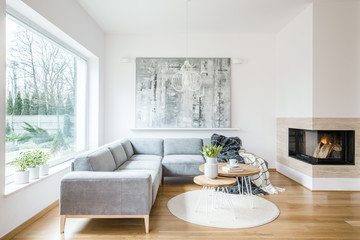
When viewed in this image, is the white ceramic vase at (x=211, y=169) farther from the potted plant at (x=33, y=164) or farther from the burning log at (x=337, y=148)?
the burning log at (x=337, y=148)

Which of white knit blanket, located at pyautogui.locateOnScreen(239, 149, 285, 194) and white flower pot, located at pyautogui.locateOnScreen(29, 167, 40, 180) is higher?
white flower pot, located at pyautogui.locateOnScreen(29, 167, 40, 180)

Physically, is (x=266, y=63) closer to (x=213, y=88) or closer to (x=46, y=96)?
(x=213, y=88)

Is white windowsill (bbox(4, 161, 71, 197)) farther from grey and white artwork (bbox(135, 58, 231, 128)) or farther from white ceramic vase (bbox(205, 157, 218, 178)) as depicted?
white ceramic vase (bbox(205, 157, 218, 178))

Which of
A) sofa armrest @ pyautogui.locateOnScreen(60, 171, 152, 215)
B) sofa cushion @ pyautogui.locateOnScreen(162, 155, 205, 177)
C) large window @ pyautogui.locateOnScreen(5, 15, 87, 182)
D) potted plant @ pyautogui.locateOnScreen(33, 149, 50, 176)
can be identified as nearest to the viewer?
sofa armrest @ pyautogui.locateOnScreen(60, 171, 152, 215)

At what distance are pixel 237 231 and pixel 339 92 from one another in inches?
110

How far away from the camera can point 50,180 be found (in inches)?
113

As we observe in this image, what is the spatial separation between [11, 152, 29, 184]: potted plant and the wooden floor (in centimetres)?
51

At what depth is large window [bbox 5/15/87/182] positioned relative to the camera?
2477 millimetres

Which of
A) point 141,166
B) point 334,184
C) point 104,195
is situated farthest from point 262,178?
point 104,195

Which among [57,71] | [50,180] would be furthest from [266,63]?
[50,180]

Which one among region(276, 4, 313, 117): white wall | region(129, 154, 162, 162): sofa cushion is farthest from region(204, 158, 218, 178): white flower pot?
region(276, 4, 313, 117): white wall

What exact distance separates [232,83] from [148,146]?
2.24m

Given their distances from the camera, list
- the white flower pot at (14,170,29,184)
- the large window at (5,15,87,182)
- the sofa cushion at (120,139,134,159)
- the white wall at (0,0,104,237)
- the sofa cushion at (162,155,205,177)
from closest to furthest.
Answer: the white wall at (0,0,104,237) → the white flower pot at (14,170,29,184) → the large window at (5,15,87,182) → the sofa cushion at (162,155,205,177) → the sofa cushion at (120,139,134,159)

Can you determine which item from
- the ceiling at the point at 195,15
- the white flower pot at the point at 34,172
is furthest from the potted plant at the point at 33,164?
the ceiling at the point at 195,15
